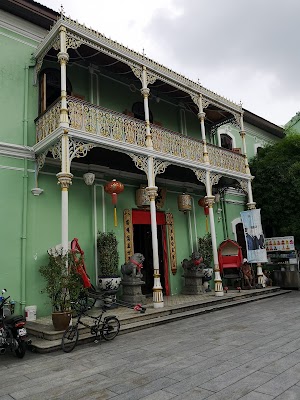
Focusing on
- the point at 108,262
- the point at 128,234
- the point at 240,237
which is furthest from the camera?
the point at 240,237

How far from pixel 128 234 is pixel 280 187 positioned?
731cm

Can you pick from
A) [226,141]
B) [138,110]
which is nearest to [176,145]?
[138,110]

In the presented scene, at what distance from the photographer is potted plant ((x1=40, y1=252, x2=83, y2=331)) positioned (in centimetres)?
631

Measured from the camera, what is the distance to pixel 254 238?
12219 mm

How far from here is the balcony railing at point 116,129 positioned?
800 cm

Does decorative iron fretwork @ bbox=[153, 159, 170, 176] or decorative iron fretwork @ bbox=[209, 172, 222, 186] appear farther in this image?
decorative iron fretwork @ bbox=[209, 172, 222, 186]

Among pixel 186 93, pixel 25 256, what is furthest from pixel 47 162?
pixel 186 93

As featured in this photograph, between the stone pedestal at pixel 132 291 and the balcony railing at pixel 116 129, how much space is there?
3.88 m

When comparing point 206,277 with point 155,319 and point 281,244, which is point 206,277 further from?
point 155,319

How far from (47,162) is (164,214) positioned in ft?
15.3

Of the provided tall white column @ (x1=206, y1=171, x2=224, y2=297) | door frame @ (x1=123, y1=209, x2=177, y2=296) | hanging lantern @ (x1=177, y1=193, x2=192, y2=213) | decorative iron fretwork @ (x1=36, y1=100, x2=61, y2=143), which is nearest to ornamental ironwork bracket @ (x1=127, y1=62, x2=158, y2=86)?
decorative iron fretwork @ (x1=36, y1=100, x2=61, y2=143)

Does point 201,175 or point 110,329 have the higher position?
point 201,175

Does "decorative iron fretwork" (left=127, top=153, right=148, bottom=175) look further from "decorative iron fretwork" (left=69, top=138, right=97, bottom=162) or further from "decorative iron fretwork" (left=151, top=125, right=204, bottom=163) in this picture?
"decorative iron fretwork" (left=69, top=138, right=97, bottom=162)

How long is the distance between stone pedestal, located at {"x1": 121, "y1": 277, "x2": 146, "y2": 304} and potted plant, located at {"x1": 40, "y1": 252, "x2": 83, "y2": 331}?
2.76 metres
